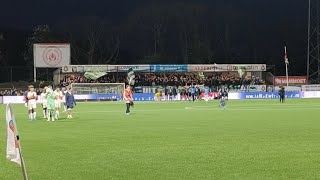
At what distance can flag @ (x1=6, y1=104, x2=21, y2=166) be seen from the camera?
7.50 meters

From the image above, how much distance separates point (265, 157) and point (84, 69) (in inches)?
2840

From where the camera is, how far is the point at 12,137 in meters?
7.69

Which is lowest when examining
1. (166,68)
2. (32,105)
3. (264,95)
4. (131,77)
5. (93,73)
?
(264,95)

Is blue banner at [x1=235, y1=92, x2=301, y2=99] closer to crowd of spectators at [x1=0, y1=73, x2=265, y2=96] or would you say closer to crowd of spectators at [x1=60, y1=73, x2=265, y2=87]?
crowd of spectators at [x1=0, y1=73, x2=265, y2=96]

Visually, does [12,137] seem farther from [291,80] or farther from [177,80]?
[291,80]

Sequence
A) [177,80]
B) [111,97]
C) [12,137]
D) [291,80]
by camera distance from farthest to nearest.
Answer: [291,80] < [177,80] < [111,97] < [12,137]

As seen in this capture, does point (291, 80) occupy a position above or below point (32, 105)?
above

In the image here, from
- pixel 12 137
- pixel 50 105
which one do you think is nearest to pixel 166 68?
pixel 50 105

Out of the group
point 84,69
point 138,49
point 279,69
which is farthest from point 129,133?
point 138,49

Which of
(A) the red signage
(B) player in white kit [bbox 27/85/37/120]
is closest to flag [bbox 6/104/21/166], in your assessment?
(B) player in white kit [bbox 27/85/37/120]

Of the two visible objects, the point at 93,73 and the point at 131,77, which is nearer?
the point at 131,77

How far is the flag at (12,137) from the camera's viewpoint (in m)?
7.50

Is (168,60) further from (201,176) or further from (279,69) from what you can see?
(201,176)

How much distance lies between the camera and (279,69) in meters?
101
